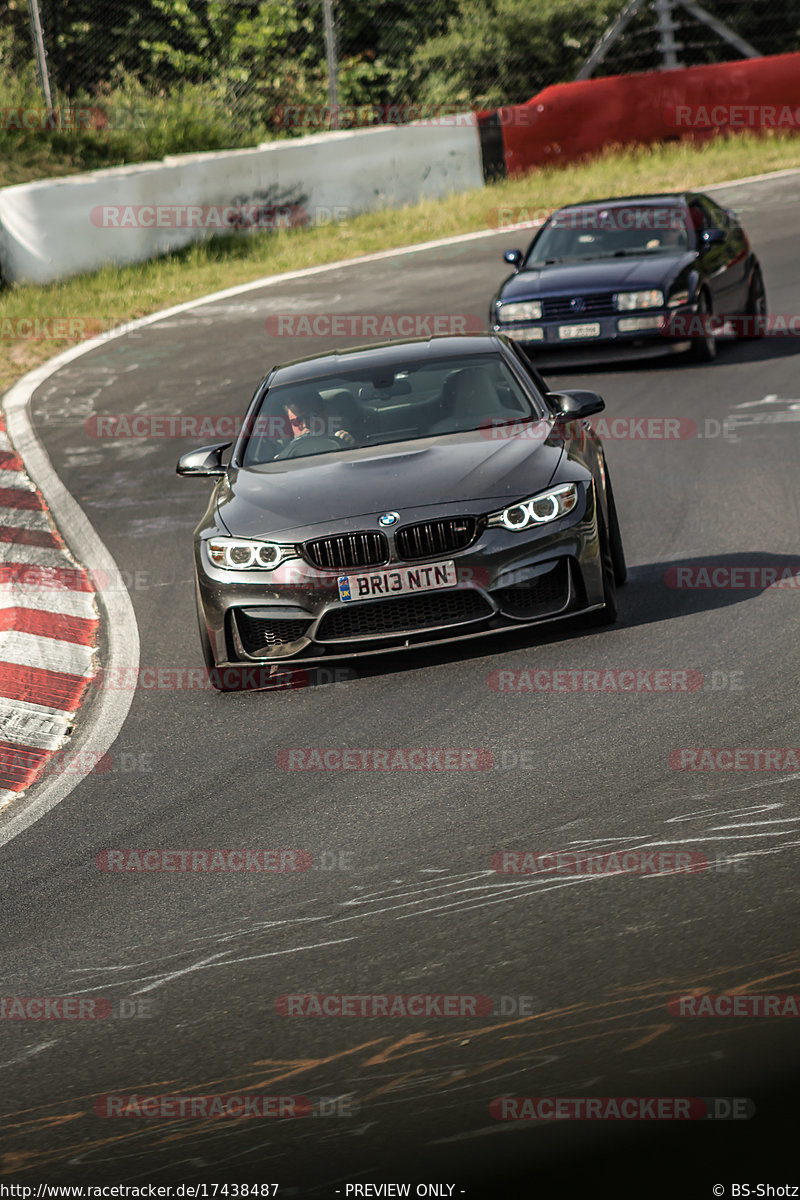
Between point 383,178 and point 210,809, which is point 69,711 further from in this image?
point 383,178

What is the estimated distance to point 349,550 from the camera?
727cm

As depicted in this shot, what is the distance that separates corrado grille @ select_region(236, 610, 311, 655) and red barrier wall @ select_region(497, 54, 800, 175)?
2117cm

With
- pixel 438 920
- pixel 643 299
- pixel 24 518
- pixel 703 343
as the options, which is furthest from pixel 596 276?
pixel 438 920

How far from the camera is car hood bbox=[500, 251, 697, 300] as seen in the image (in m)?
15.0

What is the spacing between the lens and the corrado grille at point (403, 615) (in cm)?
725

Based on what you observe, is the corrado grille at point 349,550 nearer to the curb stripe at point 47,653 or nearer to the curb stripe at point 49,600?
the curb stripe at point 47,653

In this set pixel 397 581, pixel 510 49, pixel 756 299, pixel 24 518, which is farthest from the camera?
pixel 510 49

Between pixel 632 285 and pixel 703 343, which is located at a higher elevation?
pixel 632 285

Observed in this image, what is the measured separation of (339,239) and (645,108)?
7.10 m

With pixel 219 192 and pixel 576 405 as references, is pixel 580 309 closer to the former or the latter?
pixel 576 405

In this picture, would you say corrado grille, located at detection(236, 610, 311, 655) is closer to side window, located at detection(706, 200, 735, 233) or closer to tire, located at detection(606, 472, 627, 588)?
tire, located at detection(606, 472, 627, 588)

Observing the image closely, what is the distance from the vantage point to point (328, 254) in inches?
924

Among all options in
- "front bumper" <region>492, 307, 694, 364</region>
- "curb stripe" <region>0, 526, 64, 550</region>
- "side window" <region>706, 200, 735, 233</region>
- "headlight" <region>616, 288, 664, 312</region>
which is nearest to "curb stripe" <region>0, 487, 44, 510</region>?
"curb stripe" <region>0, 526, 64, 550</region>

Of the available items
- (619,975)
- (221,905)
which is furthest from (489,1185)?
(221,905)
